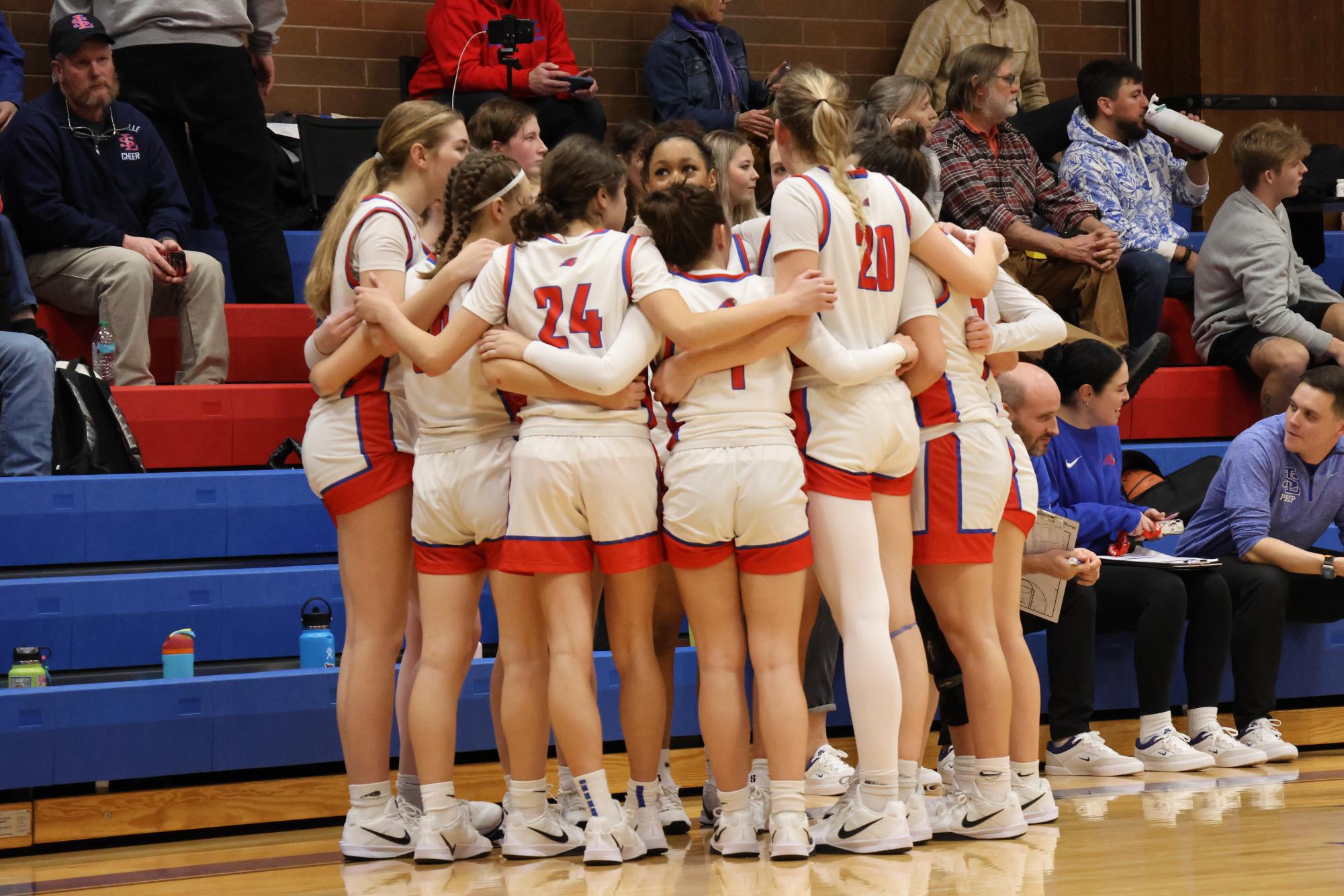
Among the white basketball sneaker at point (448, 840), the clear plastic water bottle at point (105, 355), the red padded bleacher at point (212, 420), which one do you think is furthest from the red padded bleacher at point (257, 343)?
the white basketball sneaker at point (448, 840)

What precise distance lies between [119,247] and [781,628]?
9.88 ft

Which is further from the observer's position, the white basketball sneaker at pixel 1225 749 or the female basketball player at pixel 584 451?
the white basketball sneaker at pixel 1225 749

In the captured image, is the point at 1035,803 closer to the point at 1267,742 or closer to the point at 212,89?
the point at 1267,742

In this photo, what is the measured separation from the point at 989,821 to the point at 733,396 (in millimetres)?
1069

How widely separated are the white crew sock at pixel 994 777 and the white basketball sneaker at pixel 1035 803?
0.59 ft

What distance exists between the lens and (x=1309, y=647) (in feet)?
15.4

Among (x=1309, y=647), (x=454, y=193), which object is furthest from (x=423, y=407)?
(x=1309, y=647)

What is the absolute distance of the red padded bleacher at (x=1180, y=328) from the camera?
21.2ft

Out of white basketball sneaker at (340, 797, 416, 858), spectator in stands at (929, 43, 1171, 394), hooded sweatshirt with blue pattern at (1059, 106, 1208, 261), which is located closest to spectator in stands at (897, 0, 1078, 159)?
hooded sweatshirt with blue pattern at (1059, 106, 1208, 261)

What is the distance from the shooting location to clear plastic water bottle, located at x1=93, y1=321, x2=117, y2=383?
4977 mm

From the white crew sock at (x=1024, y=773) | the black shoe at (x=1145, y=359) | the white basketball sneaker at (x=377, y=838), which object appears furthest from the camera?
the black shoe at (x=1145, y=359)

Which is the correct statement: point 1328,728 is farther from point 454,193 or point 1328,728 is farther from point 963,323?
point 454,193

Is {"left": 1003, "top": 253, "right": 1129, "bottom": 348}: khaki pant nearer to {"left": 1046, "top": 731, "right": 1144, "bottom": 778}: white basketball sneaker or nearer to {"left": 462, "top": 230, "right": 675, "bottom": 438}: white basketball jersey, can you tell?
{"left": 1046, "top": 731, "right": 1144, "bottom": 778}: white basketball sneaker

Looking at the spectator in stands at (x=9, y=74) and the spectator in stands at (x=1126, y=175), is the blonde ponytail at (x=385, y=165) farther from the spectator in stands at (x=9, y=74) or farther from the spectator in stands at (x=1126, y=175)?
the spectator in stands at (x=1126, y=175)
